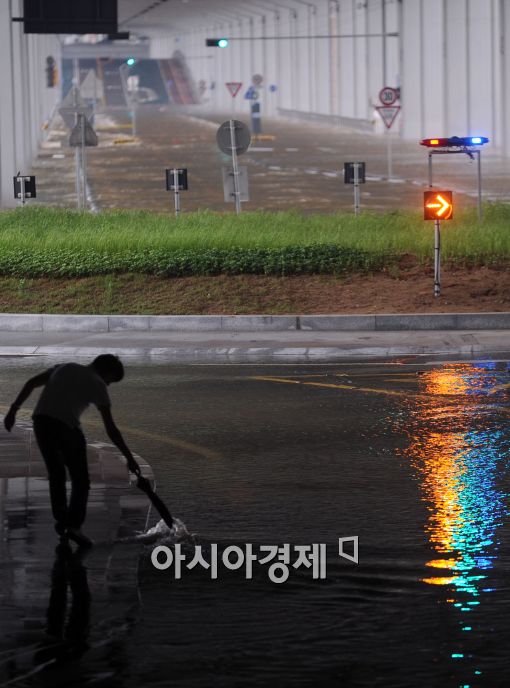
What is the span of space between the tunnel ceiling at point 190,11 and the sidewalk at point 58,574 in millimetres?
89505

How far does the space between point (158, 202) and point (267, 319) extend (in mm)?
20149

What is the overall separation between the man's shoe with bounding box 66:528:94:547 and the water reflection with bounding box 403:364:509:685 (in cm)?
193

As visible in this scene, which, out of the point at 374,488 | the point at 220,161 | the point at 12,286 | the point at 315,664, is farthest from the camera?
the point at 220,161

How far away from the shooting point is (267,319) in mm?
19453

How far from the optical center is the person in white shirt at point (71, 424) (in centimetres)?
818

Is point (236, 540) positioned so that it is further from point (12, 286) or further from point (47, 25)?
point (47, 25)

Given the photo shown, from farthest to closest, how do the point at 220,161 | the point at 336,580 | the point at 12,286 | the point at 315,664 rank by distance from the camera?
the point at 220,161, the point at 12,286, the point at 336,580, the point at 315,664

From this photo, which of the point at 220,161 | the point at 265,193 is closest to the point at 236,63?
the point at 220,161

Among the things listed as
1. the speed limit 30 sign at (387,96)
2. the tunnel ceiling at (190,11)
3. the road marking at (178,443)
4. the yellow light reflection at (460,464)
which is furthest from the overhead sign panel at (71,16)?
the tunnel ceiling at (190,11)

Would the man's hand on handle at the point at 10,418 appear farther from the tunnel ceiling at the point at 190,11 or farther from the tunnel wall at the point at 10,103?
the tunnel ceiling at the point at 190,11

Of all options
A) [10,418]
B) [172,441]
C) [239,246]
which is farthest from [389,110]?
[10,418]

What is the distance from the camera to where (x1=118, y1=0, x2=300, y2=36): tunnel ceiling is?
346 ft

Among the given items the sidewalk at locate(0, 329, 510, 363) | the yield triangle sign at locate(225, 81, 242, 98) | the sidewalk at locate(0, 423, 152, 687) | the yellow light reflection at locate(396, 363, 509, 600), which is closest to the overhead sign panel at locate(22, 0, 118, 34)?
the sidewalk at locate(0, 329, 510, 363)

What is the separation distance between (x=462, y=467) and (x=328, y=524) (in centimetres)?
209
